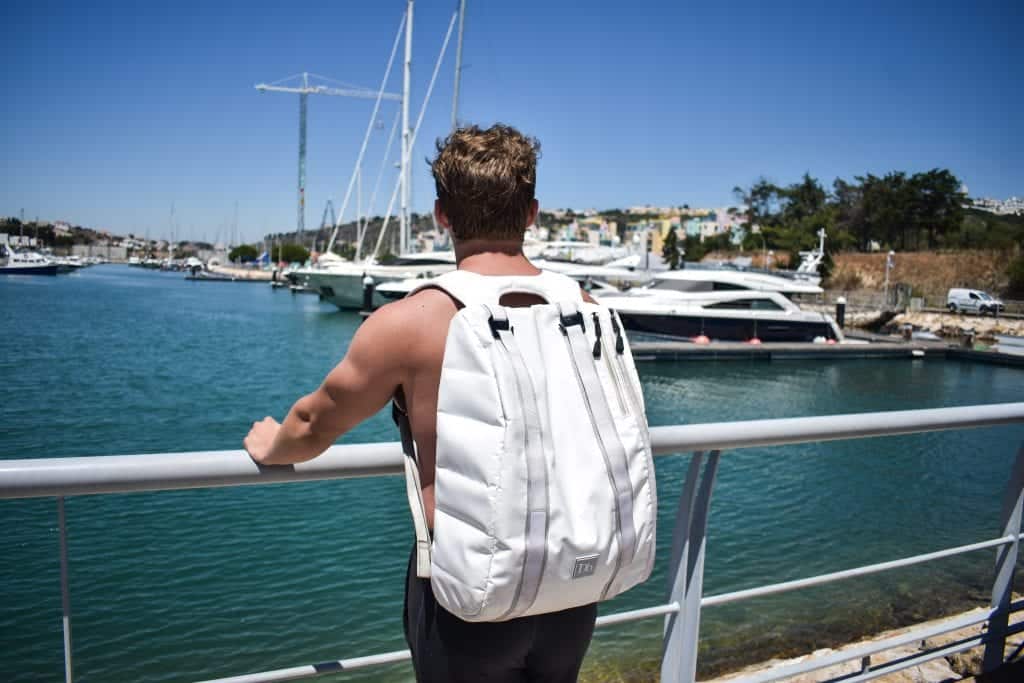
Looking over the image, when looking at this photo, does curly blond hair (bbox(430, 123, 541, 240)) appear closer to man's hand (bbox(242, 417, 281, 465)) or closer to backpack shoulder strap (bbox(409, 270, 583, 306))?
backpack shoulder strap (bbox(409, 270, 583, 306))

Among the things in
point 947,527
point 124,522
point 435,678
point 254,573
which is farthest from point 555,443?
point 947,527

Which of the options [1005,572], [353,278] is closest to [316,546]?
[1005,572]

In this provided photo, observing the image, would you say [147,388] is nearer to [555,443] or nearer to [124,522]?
[124,522]

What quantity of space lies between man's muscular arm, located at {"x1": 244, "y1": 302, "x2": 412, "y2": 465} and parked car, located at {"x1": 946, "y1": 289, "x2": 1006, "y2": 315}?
42601 millimetres

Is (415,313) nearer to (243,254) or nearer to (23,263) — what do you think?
(23,263)

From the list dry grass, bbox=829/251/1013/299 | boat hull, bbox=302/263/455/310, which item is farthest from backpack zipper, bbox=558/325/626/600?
dry grass, bbox=829/251/1013/299

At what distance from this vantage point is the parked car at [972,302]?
1467 inches

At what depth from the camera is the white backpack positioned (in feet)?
4.00

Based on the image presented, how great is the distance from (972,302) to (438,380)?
4374 cm

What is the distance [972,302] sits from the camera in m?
38.4

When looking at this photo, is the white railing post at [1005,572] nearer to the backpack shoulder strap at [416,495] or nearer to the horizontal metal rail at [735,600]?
the horizontal metal rail at [735,600]

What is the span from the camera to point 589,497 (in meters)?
1.28

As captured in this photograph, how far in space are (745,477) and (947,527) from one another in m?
2.66

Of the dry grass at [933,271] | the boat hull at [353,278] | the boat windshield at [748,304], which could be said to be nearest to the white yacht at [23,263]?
the boat hull at [353,278]
